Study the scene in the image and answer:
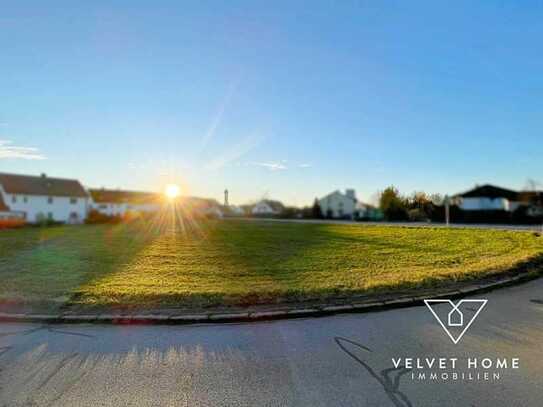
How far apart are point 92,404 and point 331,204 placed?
6832 centimetres

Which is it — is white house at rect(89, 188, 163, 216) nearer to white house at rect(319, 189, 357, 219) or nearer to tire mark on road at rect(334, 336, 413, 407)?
white house at rect(319, 189, 357, 219)

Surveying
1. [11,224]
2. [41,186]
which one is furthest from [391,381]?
[41,186]

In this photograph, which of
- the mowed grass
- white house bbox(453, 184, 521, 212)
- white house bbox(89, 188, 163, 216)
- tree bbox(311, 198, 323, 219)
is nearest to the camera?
the mowed grass

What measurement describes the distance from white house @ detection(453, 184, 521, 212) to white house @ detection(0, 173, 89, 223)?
164 ft

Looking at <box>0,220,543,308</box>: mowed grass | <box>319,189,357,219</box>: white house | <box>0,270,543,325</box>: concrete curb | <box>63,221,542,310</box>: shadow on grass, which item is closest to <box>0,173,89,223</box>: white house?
<box>0,220,543,308</box>: mowed grass

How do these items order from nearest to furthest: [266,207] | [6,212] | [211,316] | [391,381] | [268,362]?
[391,381] < [268,362] < [211,316] < [6,212] < [266,207]

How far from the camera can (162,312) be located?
4.66m

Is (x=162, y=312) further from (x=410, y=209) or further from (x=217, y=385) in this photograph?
(x=410, y=209)

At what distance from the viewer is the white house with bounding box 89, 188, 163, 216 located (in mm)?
56188

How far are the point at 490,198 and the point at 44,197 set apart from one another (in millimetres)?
56879

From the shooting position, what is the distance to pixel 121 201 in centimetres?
5912

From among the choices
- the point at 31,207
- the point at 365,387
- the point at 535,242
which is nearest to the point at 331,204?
the point at 31,207

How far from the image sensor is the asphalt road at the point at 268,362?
2.71m

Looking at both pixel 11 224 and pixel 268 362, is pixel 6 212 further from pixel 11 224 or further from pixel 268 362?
pixel 268 362
